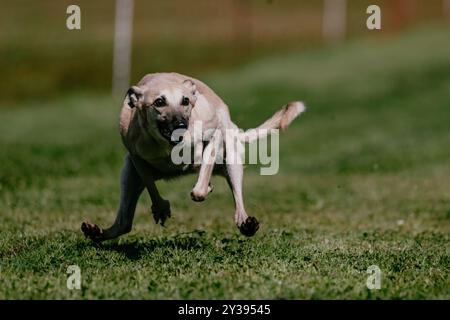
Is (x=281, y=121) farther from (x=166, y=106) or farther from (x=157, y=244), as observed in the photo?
(x=166, y=106)

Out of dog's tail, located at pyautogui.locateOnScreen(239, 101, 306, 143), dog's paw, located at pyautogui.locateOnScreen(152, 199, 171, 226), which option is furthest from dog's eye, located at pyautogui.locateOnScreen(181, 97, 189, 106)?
dog's tail, located at pyautogui.locateOnScreen(239, 101, 306, 143)

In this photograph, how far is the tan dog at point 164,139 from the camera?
8.12 metres

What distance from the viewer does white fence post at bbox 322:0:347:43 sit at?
33.3 m

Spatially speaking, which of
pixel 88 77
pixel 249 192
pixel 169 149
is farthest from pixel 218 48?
pixel 169 149

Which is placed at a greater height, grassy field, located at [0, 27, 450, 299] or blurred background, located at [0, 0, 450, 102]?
blurred background, located at [0, 0, 450, 102]

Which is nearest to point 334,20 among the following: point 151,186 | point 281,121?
point 281,121

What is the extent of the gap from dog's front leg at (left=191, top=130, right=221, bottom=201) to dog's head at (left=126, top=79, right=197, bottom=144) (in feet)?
1.47

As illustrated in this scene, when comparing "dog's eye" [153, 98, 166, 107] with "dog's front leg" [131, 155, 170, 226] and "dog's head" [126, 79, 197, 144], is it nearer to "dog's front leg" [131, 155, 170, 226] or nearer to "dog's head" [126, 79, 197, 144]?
"dog's head" [126, 79, 197, 144]

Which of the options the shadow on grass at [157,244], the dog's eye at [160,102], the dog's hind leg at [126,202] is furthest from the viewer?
the dog's hind leg at [126,202]

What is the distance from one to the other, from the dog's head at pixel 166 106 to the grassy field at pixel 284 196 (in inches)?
42.1

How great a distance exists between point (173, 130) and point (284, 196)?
726 centimetres

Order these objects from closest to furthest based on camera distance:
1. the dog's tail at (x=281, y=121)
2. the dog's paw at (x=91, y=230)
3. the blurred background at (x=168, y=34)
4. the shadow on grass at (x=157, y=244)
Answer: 1. the shadow on grass at (x=157, y=244)
2. the dog's paw at (x=91, y=230)
3. the dog's tail at (x=281, y=121)
4. the blurred background at (x=168, y=34)
